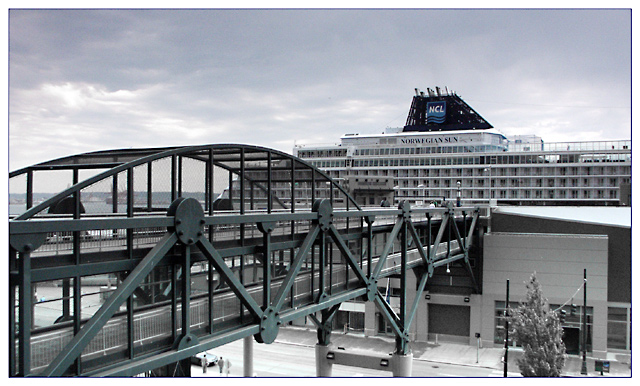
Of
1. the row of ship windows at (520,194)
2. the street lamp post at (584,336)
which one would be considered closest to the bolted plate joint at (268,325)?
the street lamp post at (584,336)

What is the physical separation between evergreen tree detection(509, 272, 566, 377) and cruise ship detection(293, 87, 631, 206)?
2475 cm

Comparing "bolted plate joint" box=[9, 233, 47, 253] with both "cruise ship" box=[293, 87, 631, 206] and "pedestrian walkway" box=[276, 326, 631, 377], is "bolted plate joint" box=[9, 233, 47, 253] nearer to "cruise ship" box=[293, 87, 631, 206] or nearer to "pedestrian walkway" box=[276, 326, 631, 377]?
"pedestrian walkway" box=[276, 326, 631, 377]

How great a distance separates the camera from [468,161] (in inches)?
2552

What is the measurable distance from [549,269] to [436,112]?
45529 mm

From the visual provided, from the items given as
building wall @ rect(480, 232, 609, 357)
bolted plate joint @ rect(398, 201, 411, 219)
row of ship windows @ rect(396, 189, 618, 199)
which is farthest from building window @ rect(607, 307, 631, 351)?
row of ship windows @ rect(396, 189, 618, 199)

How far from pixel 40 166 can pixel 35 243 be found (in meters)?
5.25

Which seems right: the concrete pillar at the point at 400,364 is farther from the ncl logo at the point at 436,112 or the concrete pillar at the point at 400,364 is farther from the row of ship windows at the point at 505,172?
the ncl logo at the point at 436,112

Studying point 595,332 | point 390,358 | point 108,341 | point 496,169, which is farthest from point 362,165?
point 108,341

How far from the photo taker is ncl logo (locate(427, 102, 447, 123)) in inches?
2899

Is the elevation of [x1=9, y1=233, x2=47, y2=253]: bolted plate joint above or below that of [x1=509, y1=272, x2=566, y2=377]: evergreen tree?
above

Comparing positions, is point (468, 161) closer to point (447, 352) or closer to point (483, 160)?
point (483, 160)

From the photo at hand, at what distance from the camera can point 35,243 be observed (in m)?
8.17

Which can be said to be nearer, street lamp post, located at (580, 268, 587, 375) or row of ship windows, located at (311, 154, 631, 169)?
street lamp post, located at (580, 268, 587, 375)

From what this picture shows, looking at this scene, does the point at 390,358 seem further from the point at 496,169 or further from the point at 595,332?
the point at 496,169
